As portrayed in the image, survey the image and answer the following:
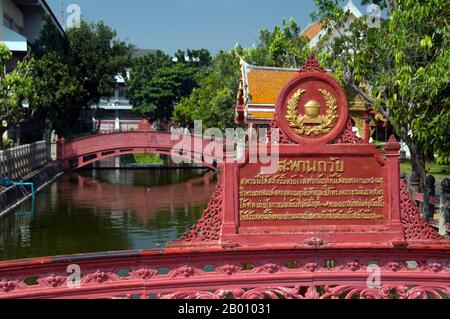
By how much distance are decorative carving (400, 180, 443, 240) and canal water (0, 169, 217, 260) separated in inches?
246

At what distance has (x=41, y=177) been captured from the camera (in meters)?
27.6

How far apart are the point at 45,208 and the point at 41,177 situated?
6.98 meters

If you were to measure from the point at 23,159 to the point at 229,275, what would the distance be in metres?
20.7

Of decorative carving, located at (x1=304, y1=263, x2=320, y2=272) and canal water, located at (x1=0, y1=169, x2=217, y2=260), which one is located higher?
decorative carving, located at (x1=304, y1=263, x2=320, y2=272)

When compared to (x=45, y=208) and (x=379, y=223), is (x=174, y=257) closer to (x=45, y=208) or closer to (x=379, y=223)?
(x=379, y=223)

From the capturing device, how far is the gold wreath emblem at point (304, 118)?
7102 millimetres

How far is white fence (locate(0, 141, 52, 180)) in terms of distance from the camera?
20938 millimetres

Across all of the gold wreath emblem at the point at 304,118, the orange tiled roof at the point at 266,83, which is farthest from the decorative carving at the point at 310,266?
the orange tiled roof at the point at 266,83

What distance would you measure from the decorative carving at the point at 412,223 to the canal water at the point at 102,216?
625 cm

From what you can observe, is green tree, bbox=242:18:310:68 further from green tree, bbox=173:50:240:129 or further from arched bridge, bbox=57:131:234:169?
arched bridge, bbox=57:131:234:169

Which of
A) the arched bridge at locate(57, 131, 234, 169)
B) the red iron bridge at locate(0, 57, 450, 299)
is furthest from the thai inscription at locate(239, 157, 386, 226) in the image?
the arched bridge at locate(57, 131, 234, 169)

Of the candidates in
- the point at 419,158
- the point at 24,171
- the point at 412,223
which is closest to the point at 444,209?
the point at 419,158

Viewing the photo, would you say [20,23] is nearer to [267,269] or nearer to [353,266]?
[267,269]

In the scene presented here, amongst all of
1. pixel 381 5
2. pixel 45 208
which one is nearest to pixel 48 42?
pixel 45 208
